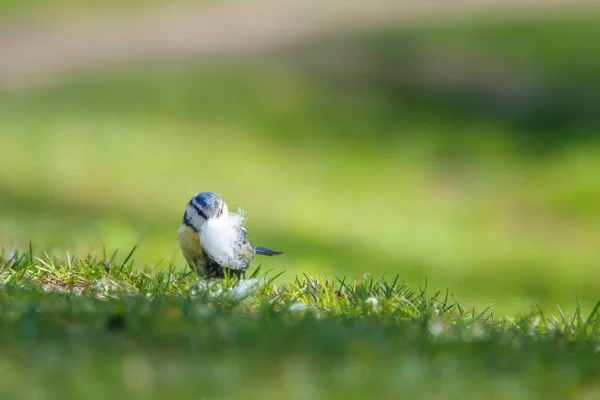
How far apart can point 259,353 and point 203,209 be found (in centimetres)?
157

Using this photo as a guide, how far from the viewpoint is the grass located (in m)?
2.81

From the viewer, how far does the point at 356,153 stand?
56.4ft

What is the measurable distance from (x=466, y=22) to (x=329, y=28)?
3711mm

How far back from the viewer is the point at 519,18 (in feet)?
77.9

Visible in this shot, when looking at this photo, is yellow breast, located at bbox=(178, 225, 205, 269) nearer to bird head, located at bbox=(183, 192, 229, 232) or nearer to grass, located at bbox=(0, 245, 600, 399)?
bird head, located at bbox=(183, 192, 229, 232)

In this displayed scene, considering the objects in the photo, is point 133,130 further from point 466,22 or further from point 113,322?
point 113,322

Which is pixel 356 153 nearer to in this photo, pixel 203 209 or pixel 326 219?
pixel 326 219

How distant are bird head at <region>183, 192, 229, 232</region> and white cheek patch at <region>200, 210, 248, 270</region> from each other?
0.08 ft

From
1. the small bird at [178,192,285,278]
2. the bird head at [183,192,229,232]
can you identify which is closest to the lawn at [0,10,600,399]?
the small bird at [178,192,285,278]

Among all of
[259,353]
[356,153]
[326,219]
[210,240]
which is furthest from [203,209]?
[356,153]

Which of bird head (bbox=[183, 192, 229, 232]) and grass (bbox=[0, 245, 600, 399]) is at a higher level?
bird head (bbox=[183, 192, 229, 232])

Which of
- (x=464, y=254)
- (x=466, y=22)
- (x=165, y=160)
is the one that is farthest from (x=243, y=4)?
(x=464, y=254)

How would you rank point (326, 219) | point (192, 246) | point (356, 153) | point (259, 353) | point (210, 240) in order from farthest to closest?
point (356, 153) < point (326, 219) < point (192, 246) < point (210, 240) < point (259, 353)

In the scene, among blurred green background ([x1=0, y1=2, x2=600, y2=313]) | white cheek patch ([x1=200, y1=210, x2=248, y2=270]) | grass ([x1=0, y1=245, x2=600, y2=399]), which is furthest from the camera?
blurred green background ([x1=0, y1=2, x2=600, y2=313])
